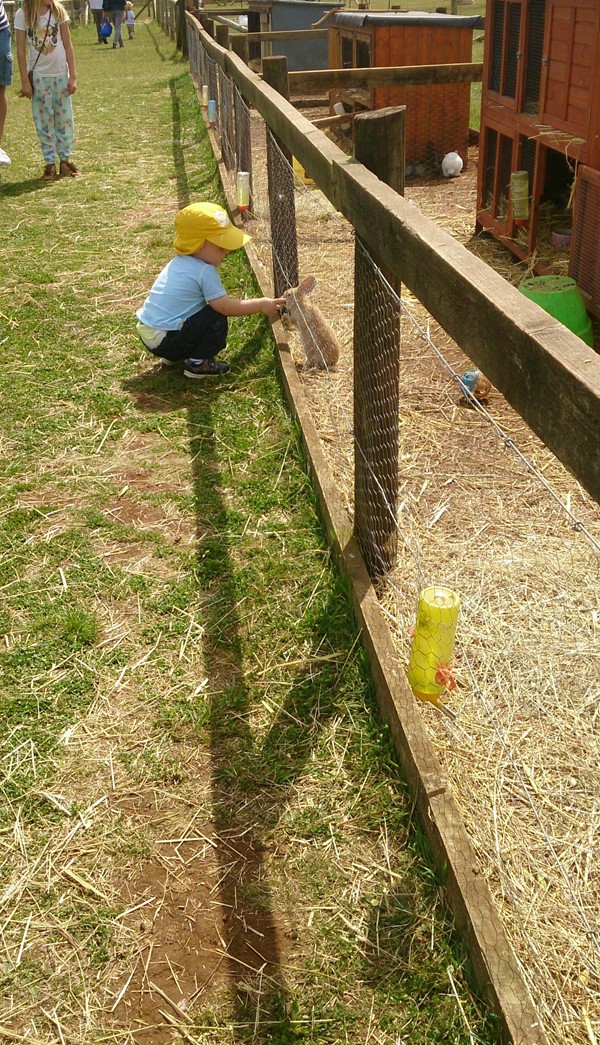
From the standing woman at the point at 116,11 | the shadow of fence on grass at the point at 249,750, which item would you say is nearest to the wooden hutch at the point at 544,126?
the shadow of fence on grass at the point at 249,750

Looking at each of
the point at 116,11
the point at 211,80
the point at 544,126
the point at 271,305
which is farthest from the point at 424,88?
the point at 116,11

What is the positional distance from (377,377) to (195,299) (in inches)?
87.4

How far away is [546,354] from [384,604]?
178 centimetres

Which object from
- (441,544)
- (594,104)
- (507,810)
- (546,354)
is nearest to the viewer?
(546,354)

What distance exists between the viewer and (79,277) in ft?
22.8

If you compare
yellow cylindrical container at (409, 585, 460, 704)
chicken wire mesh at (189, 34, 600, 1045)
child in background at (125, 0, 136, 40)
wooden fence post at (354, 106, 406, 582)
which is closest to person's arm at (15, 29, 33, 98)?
chicken wire mesh at (189, 34, 600, 1045)

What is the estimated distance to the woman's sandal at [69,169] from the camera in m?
10.4

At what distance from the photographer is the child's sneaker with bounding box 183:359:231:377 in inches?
200

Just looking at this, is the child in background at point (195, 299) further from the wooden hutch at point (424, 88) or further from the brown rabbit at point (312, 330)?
the wooden hutch at point (424, 88)

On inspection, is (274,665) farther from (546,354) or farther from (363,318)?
(546,354)

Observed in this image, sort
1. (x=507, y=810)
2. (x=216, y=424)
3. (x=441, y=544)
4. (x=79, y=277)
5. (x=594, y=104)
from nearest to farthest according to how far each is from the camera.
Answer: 1. (x=507, y=810)
2. (x=441, y=544)
3. (x=216, y=424)
4. (x=594, y=104)
5. (x=79, y=277)

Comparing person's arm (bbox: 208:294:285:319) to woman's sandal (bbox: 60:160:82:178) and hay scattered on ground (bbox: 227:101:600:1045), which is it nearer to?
hay scattered on ground (bbox: 227:101:600:1045)

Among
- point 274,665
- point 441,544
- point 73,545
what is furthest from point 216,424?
point 274,665

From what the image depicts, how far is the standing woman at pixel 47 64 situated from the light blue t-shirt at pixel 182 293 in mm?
5124
